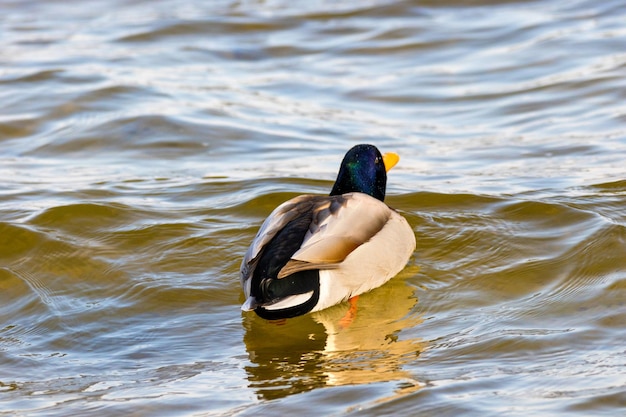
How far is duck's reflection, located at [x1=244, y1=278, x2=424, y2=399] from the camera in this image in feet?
15.4

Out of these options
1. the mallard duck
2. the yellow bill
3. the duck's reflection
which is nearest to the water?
the duck's reflection

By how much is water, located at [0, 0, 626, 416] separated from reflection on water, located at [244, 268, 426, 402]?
0.02 m

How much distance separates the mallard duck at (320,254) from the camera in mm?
5371

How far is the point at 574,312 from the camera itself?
5.40m

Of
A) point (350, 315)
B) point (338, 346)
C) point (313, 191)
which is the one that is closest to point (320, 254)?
point (350, 315)

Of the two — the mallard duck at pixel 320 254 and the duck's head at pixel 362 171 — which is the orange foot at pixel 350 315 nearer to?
the mallard duck at pixel 320 254

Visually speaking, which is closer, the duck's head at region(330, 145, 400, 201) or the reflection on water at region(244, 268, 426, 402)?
the reflection on water at region(244, 268, 426, 402)

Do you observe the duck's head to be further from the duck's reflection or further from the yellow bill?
the duck's reflection

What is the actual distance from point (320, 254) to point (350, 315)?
1.35ft

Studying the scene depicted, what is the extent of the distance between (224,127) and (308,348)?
4.50 m

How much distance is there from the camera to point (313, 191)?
777 cm

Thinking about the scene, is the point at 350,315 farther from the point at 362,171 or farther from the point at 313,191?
the point at 313,191

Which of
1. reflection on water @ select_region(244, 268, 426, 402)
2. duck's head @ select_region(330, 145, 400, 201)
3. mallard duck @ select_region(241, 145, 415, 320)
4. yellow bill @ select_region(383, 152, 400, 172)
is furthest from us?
yellow bill @ select_region(383, 152, 400, 172)

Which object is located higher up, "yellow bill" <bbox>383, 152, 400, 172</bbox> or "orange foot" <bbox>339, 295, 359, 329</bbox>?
"yellow bill" <bbox>383, 152, 400, 172</bbox>
